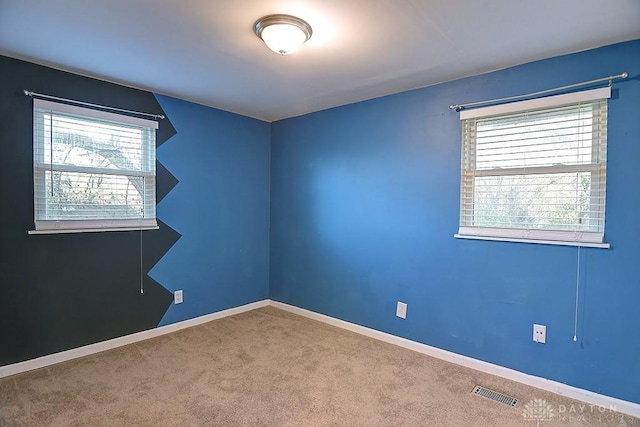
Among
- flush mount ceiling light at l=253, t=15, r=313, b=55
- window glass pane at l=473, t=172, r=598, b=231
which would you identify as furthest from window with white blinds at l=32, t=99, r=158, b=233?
window glass pane at l=473, t=172, r=598, b=231

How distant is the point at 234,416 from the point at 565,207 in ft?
8.18

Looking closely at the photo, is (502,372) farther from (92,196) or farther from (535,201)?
(92,196)

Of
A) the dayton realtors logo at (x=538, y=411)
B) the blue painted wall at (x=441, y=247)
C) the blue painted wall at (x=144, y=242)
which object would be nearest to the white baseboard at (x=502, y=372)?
the blue painted wall at (x=441, y=247)

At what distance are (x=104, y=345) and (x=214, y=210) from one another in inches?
60.8

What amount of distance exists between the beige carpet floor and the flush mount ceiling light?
7.10ft

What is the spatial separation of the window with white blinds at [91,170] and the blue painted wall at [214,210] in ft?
0.65

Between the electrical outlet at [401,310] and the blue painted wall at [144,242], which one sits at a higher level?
the blue painted wall at [144,242]

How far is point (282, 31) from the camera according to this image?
192 cm

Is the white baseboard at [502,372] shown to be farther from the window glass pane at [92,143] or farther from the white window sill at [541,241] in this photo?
the window glass pane at [92,143]

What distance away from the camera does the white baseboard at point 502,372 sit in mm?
2135

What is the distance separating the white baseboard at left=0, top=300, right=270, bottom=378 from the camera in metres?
2.49

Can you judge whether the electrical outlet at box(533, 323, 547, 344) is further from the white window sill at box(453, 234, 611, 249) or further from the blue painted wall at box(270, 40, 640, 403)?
the white window sill at box(453, 234, 611, 249)

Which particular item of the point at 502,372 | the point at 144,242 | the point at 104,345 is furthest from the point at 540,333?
the point at 104,345

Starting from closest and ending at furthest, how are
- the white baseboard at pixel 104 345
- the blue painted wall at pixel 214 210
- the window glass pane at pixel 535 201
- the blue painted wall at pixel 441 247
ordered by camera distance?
the blue painted wall at pixel 441 247
the window glass pane at pixel 535 201
the white baseboard at pixel 104 345
the blue painted wall at pixel 214 210
